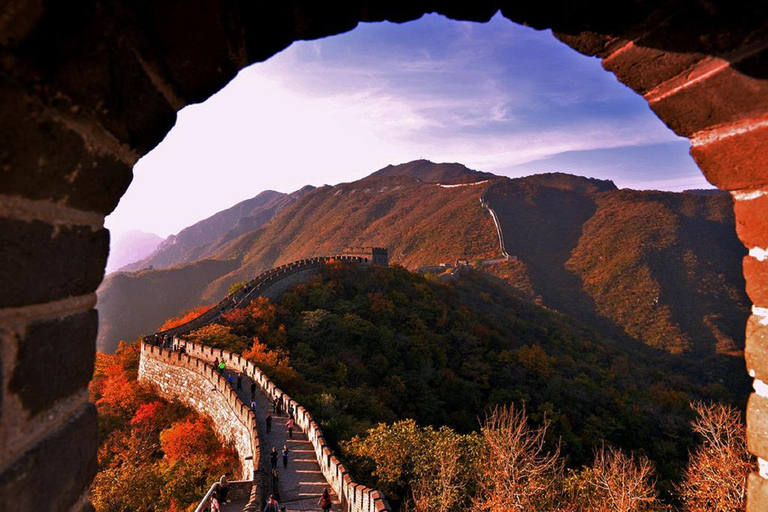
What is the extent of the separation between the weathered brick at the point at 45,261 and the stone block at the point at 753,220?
2.51 m

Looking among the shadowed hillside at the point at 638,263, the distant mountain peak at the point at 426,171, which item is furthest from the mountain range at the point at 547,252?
the distant mountain peak at the point at 426,171

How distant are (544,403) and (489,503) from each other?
2064cm

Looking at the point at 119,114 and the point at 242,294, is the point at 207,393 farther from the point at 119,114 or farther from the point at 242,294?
the point at 119,114

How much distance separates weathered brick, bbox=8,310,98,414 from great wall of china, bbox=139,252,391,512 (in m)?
8.31

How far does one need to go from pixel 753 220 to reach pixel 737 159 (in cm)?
27

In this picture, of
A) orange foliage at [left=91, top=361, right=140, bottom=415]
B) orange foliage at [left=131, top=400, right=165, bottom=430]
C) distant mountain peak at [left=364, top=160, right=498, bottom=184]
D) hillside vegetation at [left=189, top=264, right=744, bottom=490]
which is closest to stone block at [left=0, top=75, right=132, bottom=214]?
hillside vegetation at [left=189, top=264, right=744, bottom=490]

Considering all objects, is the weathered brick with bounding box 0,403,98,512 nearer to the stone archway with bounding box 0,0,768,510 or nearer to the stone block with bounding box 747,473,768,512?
the stone archway with bounding box 0,0,768,510

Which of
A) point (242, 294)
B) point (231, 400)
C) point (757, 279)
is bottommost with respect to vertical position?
point (231, 400)

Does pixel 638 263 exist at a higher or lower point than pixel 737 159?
higher

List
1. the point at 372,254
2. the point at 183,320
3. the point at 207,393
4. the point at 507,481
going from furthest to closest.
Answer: the point at 372,254
the point at 183,320
the point at 207,393
the point at 507,481

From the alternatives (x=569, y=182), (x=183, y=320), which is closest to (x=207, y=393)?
(x=183, y=320)

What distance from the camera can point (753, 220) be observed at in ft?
5.72

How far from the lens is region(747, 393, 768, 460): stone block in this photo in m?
1.80

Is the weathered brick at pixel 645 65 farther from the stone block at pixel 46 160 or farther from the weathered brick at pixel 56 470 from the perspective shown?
the weathered brick at pixel 56 470
